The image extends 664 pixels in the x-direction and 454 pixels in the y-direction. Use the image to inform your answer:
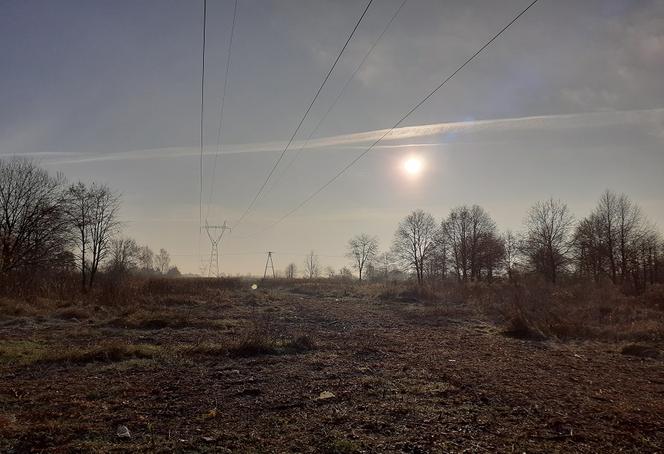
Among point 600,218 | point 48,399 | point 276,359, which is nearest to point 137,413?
point 48,399

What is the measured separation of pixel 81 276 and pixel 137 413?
165 ft

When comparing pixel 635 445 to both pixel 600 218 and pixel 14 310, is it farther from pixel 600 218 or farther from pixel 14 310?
pixel 600 218

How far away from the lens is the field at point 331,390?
5.22m

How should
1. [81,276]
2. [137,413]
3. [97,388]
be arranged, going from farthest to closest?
[81,276] < [97,388] < [137,413]

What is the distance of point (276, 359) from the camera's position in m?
10.2

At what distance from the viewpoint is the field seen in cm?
522

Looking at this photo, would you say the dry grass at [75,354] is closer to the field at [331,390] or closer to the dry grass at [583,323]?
the field at [331,390]

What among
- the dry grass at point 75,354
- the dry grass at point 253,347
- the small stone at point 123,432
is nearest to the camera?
the small stone at point 123,432

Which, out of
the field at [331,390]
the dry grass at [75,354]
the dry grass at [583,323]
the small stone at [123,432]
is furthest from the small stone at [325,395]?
the dry grass at [583,323]

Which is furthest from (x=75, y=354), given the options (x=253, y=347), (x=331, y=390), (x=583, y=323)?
(x=583, y=323)

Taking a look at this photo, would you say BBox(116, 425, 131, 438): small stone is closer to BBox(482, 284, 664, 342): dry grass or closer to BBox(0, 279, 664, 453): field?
BBox(0, 279, 664, 453): field

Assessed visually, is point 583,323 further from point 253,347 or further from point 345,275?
point 345,275

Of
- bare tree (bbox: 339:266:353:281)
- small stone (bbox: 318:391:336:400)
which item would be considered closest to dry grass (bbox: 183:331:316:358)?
small stone (bbox: 318:391:336:400)

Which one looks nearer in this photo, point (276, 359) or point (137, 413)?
point (137, 413)
